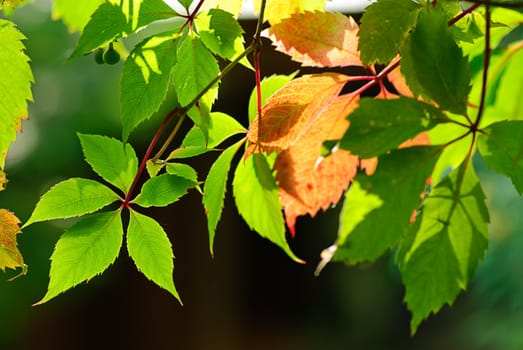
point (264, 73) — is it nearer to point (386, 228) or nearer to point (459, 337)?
point (459, 337)

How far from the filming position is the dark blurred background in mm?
5375

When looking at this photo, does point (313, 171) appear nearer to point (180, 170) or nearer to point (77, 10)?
point (180, 170)

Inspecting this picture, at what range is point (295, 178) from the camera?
0.44 meters

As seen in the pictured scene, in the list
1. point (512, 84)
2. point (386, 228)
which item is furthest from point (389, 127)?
point (512, 84)

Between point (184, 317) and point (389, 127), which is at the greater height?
point (389, 127)

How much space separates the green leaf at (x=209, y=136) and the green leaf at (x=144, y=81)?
4 centimetres

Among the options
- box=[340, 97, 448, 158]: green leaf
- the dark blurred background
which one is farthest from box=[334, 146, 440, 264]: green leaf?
the dark blurred background

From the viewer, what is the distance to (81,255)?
0.44 meters

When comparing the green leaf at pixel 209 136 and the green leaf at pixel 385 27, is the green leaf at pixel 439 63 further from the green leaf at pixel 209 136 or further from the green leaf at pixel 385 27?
the green leaf at pixel 209 136

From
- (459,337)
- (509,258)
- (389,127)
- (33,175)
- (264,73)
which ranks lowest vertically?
(459,337)

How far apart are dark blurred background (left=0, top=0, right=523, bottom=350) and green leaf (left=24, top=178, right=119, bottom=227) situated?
170 inches

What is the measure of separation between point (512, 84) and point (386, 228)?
0.93 ft

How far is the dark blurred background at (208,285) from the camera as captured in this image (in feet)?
17.6

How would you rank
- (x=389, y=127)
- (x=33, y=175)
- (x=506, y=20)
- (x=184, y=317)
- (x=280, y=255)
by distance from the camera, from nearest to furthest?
(x=389, y=127)
(x=506, y=20)
(x=184, y=317)
(x=280, y=255)
(x=33, y=175)
